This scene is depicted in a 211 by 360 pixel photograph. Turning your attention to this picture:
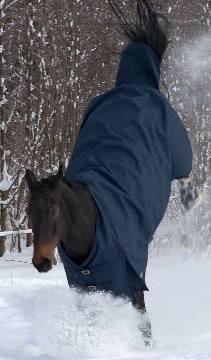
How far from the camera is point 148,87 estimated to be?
17.0ft

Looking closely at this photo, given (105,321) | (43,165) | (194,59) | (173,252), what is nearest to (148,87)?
(105,321)

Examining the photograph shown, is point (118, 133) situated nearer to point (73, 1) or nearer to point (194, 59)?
point (73, 1)

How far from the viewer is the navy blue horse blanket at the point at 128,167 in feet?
12.1

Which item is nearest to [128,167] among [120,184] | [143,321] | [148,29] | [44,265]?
[120,184]

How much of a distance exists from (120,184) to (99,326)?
837 mm

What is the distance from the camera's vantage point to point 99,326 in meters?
3.82

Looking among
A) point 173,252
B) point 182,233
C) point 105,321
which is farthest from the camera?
point 182,233

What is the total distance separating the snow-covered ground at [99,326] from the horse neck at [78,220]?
43 centimetres

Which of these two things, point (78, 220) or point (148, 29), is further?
point (148, 29)

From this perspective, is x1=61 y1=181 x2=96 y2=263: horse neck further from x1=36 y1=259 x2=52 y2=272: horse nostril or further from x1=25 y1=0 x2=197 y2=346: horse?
x1=36 y1=259 x2=52 y2=272: horse nostril

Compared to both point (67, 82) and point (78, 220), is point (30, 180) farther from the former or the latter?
point (67, 82)

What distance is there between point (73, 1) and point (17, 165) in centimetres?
326

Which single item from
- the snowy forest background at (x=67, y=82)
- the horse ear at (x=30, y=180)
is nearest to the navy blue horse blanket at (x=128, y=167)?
the horse ear at (x=30, y=180)

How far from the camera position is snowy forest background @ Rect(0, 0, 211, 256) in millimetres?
10297
